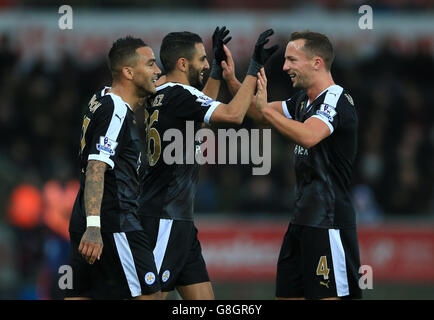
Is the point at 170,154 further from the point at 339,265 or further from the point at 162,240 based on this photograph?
the point at 339,265

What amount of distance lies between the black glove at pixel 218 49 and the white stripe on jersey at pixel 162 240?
4.83 feet

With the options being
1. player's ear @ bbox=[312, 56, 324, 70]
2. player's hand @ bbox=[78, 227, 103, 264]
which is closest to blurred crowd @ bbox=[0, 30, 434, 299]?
player's ear @ bbox=[312, 56, 324, 70]

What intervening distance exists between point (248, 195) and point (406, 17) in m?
5.41

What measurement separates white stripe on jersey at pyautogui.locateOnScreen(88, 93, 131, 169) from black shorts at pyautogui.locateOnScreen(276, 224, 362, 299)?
1771 millimetres

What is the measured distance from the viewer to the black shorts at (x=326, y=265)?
7.16 m

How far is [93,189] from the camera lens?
21.4 feet

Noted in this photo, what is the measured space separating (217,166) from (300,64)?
7.68 meters

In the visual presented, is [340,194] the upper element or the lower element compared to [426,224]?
upper

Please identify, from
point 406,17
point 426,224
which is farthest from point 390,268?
point 406,17

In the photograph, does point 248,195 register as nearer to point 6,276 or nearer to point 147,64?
point 6,276

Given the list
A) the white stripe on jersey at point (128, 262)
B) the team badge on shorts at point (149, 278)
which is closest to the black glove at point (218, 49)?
the white stripe on jersey at point (128, 262)

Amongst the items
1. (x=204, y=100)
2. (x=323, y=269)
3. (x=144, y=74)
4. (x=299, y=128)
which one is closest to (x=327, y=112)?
(x=299, y=128)

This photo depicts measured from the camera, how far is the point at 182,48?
762 centimetres

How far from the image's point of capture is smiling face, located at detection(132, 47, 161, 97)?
7.11m
